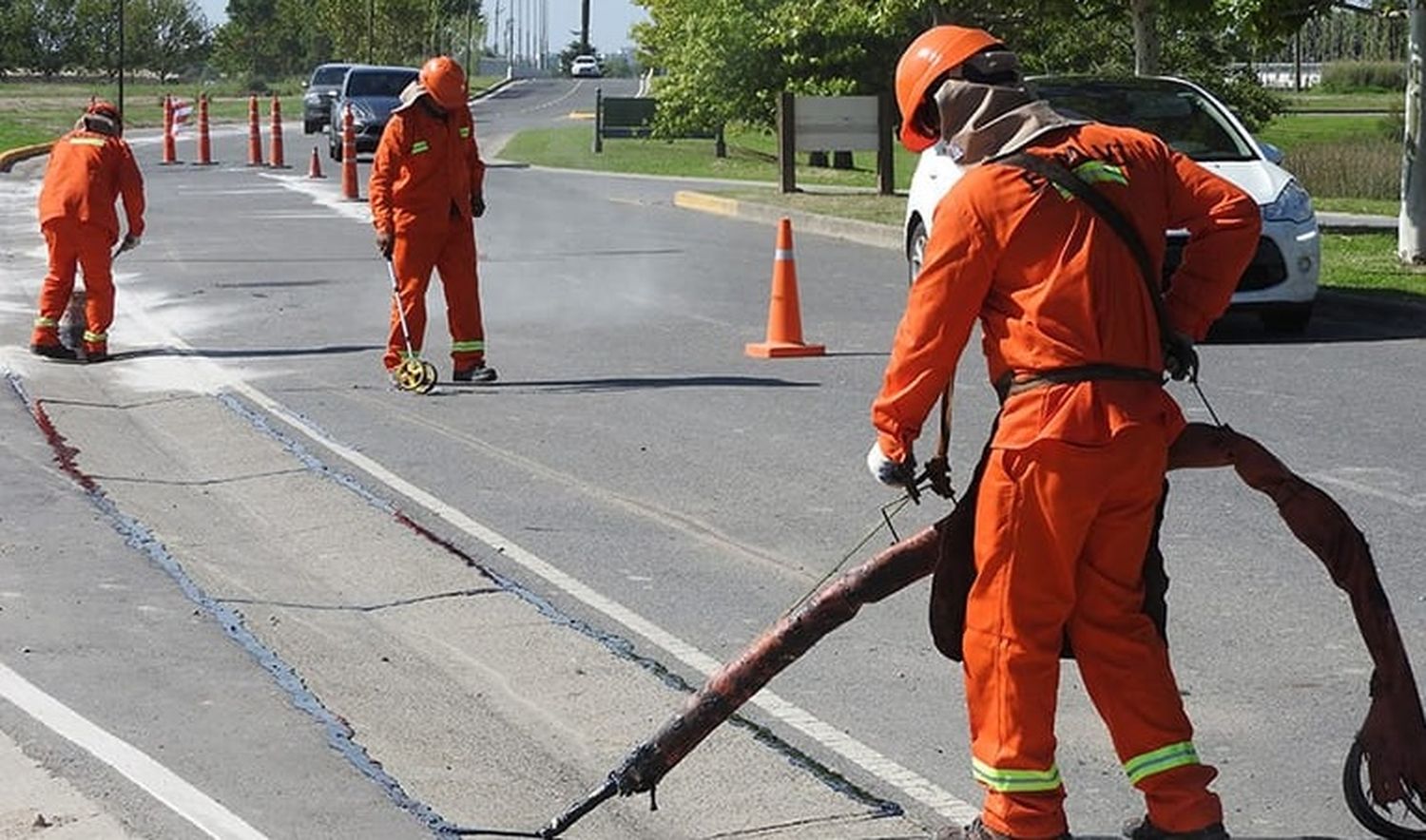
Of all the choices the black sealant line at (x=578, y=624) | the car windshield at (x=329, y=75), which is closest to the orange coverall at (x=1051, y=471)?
the black sealant line at (x=578, y=624)

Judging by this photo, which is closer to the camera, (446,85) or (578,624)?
(578,624)

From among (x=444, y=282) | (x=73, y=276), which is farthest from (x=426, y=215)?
(x=73, y=276)

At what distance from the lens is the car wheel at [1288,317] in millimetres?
15266

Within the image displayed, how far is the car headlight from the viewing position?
50.1 feet

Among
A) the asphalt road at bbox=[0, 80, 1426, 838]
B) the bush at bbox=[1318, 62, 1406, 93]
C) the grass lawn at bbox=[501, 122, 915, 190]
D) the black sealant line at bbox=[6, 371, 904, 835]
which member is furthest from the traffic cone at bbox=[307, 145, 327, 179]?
the bush at bbox=[1318, 62, 1406, 93]

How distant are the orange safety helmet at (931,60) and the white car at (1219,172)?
8855 mm

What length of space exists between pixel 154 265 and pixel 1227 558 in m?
14.3

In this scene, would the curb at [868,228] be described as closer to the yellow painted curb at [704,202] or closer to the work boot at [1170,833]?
the yellow painted curb at [704,202]

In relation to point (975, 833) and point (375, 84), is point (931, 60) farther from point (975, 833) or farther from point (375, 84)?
point (375, 84)

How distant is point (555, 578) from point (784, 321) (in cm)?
629

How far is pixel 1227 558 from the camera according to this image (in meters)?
8.61

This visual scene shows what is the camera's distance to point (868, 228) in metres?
23.9

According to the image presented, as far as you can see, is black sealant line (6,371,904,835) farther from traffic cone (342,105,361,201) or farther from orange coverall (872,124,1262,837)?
traffic cone (342,105,361,201)

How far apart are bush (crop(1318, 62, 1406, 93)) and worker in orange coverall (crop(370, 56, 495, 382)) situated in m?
80.1
